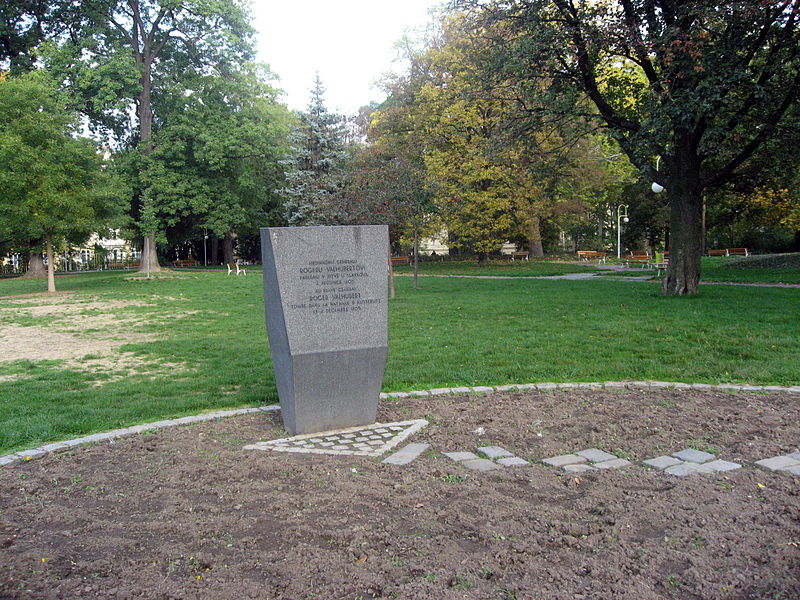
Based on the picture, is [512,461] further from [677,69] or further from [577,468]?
[677,69]

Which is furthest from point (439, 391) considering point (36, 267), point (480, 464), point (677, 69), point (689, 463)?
point (36, 267)

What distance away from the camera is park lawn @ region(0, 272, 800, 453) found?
6492 mm

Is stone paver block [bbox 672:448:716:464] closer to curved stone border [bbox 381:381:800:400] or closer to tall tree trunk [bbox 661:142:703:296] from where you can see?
curved stone border [bbox 381:381:800:400]

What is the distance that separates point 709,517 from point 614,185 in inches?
1751

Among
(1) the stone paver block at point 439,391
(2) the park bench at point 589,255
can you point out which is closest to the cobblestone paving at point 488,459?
(1) the stone paver block at point 439,391

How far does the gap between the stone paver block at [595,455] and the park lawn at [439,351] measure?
2.42m

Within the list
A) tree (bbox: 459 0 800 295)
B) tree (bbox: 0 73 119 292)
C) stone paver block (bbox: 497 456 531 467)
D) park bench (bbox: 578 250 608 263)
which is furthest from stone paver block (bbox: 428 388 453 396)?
park bench (bbox: 578 250 608 263)

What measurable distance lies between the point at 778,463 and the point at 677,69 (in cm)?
1090

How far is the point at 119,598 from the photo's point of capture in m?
2.71

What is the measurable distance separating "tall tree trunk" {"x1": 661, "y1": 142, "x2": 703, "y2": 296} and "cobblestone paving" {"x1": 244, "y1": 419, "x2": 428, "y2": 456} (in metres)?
12.0

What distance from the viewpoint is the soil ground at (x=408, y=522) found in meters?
2.81

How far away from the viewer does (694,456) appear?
436 centimetres

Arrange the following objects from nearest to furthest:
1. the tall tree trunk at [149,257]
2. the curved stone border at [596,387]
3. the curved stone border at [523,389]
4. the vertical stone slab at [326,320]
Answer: the vertical stone slab at [326,320], the curved stone border at [523,389], the curved stone border at [596,387], the tall tree trunk at [149,257]

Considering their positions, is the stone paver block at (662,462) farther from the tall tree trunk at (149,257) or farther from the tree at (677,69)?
the tall tree trunk at (149,257)
